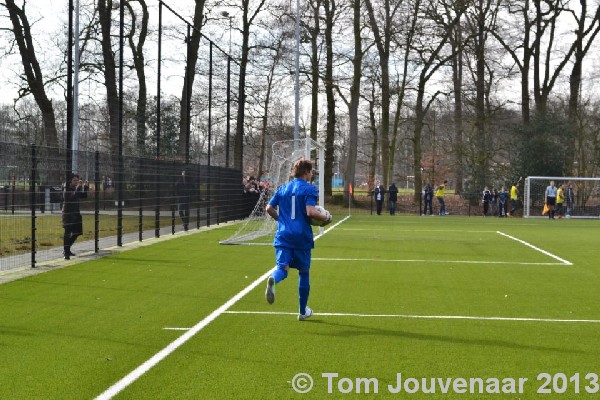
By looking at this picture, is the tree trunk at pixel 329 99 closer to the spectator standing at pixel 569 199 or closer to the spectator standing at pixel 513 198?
the spectator standing at pixel 513 198

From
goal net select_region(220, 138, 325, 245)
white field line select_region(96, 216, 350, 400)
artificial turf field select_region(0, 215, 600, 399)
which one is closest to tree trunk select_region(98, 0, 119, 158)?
goal net select_region(220, 138, 325, 245)

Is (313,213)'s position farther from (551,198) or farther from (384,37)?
(384,37)

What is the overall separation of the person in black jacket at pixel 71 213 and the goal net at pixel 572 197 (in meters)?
30.8

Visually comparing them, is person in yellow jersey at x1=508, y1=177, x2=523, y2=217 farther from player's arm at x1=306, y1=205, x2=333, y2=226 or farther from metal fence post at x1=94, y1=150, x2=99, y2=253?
player's arm at x1=306, y1=205, x2=333, y2=226

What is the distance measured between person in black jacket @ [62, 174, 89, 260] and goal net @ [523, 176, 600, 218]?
30.8 meters

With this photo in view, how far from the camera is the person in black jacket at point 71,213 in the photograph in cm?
1566

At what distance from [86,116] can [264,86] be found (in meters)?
16.5

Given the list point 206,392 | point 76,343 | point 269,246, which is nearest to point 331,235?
point 269,246

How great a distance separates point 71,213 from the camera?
52.2 feet

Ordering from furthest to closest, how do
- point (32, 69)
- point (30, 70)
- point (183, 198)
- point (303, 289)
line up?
point (183, 198) < point (30, 70) < point (32, 69) < point (303, 289)

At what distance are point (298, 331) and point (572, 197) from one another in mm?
36621

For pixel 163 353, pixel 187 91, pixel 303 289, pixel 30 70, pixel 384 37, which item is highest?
pixel 384 37

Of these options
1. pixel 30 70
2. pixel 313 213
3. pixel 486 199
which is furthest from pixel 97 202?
pixel 486 199

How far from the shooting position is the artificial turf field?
6254 mm
